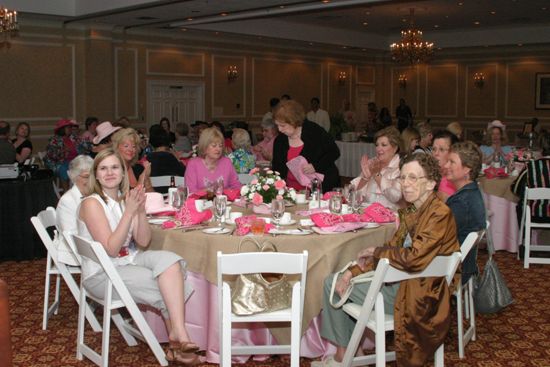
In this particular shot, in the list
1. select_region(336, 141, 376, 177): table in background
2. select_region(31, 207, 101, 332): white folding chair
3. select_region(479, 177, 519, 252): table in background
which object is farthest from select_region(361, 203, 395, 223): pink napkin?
select_region(336, 141, 376, 177): table in background

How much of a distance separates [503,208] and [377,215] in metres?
3.49

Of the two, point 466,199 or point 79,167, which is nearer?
point 466,199

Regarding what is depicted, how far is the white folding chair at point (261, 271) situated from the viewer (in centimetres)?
342

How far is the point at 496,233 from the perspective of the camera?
296 inches

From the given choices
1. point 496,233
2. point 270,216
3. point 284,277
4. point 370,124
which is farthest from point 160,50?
point 284,277

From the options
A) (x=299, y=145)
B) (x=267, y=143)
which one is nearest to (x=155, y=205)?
(x=299, y=145)

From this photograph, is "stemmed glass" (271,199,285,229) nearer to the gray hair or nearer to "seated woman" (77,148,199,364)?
"seated woman" (77,148,199,364)

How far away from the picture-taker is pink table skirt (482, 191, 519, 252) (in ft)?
24.3

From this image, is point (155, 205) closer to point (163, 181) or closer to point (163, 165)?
point (163, 181)

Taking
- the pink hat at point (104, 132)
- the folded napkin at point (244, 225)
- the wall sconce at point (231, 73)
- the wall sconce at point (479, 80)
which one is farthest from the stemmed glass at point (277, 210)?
the wall sconce at point (479, 80)

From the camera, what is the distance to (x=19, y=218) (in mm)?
6977

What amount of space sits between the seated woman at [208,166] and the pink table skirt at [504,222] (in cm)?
316

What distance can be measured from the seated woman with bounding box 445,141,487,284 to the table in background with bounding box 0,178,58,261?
14.6 feet

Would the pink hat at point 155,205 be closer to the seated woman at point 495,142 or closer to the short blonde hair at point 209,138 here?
the short blonde hair at point 209,138
